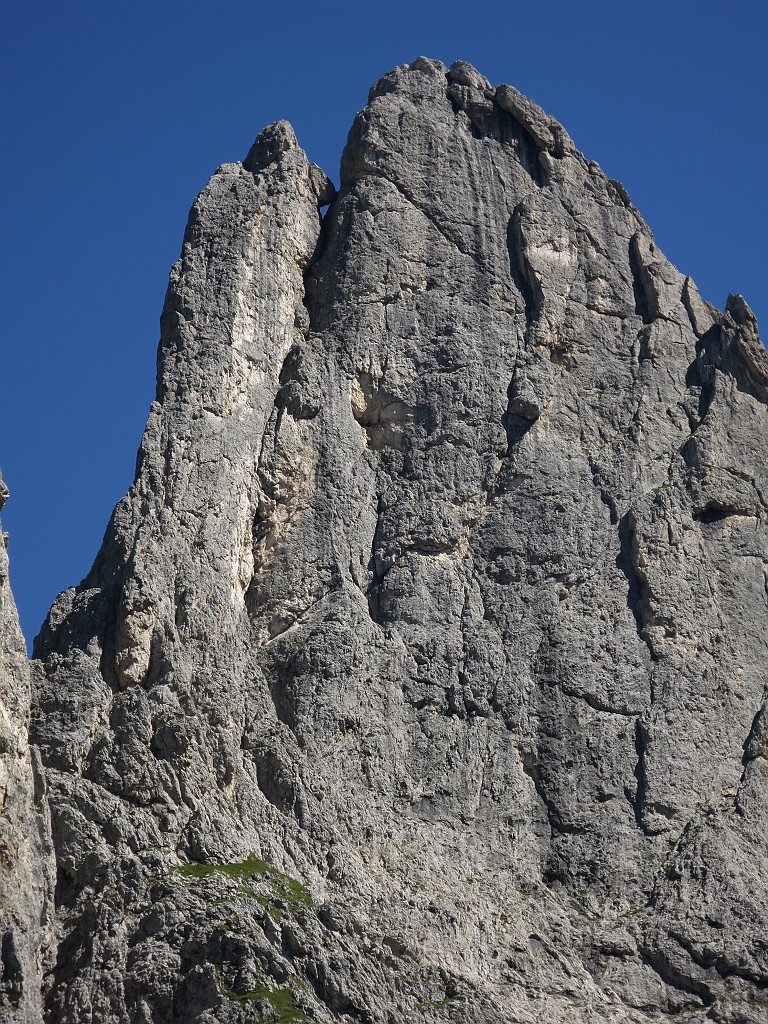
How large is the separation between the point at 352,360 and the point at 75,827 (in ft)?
63.3

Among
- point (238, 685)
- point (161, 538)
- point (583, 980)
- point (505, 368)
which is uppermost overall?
point (505, 368)

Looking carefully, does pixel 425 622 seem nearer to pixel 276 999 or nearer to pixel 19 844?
pixel 276 999

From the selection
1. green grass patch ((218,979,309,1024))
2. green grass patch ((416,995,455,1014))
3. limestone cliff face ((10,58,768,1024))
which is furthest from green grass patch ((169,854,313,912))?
green grass patch ((416,995,455,1014))

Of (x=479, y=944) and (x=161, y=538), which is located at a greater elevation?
(x=161, y=538)

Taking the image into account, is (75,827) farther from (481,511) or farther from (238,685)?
(481,511)

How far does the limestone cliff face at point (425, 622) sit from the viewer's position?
55.3 m

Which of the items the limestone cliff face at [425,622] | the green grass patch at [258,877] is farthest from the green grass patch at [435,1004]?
the green grass patch at [258,877]

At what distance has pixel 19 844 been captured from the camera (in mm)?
52719

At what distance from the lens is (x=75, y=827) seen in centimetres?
5456

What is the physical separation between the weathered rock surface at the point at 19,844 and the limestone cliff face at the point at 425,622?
29.9 inches

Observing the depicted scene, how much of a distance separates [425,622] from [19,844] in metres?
15.5

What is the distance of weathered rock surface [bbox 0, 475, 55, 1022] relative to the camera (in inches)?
2005

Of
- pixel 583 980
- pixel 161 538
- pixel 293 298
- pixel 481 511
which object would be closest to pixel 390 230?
pixel 293 298

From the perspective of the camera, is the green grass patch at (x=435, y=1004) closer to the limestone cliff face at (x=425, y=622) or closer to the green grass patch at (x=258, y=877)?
the limestone cliff face at (x=425, y=622)
